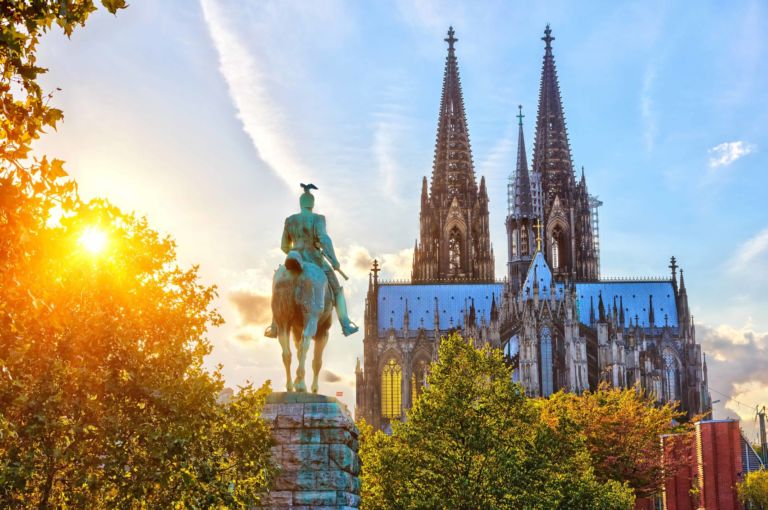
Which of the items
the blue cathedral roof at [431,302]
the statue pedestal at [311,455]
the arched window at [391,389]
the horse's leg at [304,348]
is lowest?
the statue pedestal at [311,455]

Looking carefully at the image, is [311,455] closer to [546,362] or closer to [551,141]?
[546,362]

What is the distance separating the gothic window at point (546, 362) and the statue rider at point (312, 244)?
260 ft

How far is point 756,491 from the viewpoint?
57312 millimetres

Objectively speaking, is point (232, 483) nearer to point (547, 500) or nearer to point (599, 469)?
point (547, 500)

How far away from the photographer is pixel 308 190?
56.5 feet

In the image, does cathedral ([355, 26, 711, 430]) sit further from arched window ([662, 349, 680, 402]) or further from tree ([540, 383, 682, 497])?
tree ([540, 383, 682, 497])

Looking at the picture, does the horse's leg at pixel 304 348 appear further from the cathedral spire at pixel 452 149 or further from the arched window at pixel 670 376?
the cathedral spire at pixel 452 149

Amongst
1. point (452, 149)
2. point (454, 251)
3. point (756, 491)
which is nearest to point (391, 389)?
point (454, 251)

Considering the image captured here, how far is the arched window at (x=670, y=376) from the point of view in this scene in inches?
4186

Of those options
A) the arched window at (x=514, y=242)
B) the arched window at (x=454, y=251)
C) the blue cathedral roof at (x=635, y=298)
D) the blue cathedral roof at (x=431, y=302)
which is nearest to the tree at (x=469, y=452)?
the blue cathedral roof at (x=635, y=298)

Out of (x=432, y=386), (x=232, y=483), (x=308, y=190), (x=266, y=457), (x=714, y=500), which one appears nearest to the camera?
(x=266, y=457)


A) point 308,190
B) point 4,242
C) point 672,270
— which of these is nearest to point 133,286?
point 308,190

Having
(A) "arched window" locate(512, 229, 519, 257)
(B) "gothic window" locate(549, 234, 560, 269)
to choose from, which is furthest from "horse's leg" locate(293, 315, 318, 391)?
(B) "gothic window" locate(549, 234, 560, 269)

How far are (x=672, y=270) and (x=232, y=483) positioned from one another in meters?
106
